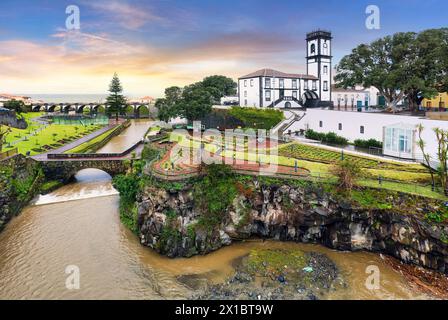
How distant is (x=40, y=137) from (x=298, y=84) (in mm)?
43557

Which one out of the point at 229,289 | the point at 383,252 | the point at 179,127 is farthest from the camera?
the point at 179,127

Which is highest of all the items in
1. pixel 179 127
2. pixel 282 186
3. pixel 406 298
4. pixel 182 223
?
pixel 179 127

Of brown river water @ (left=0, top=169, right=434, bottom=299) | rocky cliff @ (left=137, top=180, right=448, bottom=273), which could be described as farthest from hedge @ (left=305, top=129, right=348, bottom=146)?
brown river water @ (left=0, top=169, right=434, bottom=299)

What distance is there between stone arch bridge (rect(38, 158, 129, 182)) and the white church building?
2749 centimetres

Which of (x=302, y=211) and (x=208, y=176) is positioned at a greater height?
(x=208, y=176)

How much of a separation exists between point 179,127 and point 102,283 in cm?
4034

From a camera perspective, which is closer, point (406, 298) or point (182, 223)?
point (406, 298)

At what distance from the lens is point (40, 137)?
58.0m

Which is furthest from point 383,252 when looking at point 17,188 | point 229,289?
point 17,188

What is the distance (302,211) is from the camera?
2759 cm

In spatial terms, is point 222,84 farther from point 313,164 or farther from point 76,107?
point 76,107

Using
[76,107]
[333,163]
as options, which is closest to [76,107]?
[76,107]

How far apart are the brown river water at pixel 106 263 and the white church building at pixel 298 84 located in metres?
36.7
